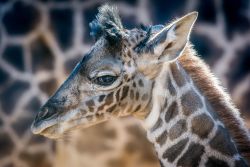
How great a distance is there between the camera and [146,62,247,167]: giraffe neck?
411cm

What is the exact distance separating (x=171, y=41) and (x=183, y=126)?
0.57 metres

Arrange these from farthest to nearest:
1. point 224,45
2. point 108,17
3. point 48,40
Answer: point 48,40 → point 224,45 → point 108,17

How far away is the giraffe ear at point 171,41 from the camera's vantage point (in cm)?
412

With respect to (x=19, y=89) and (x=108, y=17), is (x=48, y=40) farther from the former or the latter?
(x=108, y=17)

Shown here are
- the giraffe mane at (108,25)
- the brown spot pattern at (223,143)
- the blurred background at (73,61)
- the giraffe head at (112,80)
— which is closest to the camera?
the brown spot pattern at (223,143)

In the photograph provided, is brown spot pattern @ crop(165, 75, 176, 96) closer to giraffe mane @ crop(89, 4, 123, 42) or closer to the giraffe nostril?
giraffe mane @ crop(89, 4, 123, 42)

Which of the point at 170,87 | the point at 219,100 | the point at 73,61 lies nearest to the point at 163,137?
the point at 170,87

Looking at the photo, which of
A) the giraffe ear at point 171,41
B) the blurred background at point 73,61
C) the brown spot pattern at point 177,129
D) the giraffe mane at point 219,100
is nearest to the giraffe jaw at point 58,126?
the brown spot pattern at point 177,129

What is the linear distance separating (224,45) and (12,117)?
2304 millimetres

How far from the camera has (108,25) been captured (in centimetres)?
440

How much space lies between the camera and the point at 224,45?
6125mm

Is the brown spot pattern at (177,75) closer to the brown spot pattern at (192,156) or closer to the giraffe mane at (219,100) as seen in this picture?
the giraffe mane at (219,100)

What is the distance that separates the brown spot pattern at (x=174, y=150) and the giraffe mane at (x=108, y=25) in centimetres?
82

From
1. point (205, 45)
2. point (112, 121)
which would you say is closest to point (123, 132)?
point (112, 121)
